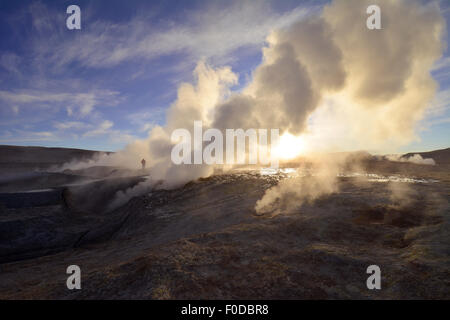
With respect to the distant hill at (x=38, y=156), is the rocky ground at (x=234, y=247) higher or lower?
lower

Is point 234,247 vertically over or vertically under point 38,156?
under

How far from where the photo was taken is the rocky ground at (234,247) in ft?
13.3

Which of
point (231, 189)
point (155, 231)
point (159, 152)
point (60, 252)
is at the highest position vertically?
point (159, 152)

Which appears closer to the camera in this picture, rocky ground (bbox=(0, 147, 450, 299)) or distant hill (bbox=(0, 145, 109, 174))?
rocky ground (bbox=(0, 147, 450, 299))

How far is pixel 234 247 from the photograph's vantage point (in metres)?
5.71

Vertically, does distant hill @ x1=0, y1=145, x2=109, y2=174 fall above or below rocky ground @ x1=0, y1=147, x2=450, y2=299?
above

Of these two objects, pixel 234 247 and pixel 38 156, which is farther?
pixel 38 156

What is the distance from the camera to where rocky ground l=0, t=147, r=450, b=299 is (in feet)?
13.3

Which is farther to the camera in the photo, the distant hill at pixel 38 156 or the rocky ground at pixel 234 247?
the distant hill at pixel 38 156
